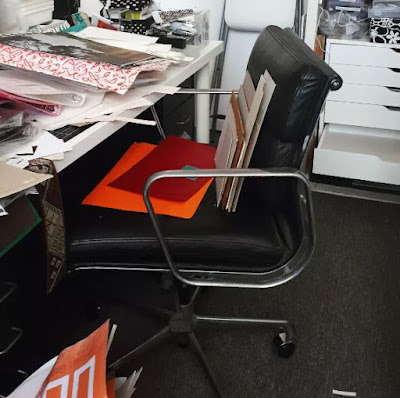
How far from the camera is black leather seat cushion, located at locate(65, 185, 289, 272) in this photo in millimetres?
1060

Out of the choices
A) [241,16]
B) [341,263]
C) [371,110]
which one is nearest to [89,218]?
[341,263]

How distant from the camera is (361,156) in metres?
2.25

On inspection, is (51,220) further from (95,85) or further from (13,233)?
(95,85)

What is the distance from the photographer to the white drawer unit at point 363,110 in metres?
2.17

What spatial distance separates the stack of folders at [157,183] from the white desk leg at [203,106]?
1.29 ft

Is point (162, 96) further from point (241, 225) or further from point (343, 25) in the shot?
point (343, 25)

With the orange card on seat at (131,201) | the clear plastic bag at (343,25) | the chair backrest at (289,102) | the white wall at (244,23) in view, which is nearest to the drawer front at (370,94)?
Answer: the clear plastic bag at (343,25)

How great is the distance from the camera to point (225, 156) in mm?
1203

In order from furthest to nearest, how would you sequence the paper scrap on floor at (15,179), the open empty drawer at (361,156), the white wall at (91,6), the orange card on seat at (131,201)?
the open empty drawer at (361,156) < the white wall at (91,6) < the orange card on seat at (131,201) < the paper scrap on floor at (15,179)

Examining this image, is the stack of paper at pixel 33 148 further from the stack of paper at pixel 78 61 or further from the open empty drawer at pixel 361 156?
the open empty drawer at pixel 361 156

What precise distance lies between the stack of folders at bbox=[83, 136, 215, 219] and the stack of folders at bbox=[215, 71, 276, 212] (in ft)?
0.23

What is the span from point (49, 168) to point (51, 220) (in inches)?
5.0

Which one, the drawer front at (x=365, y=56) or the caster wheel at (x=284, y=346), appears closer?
the caster wheel at (x=284, y=346)

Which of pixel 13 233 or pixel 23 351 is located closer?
pixel 13 233
